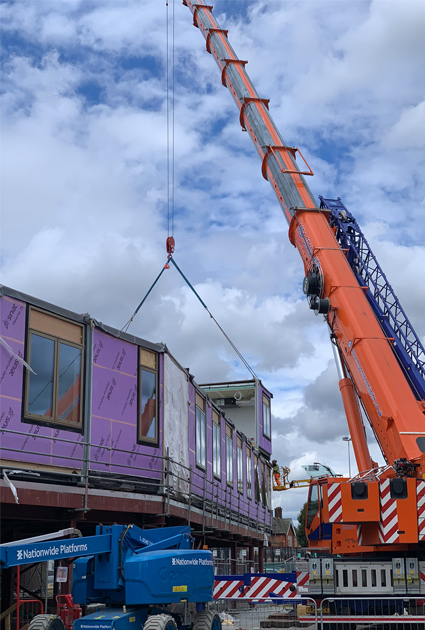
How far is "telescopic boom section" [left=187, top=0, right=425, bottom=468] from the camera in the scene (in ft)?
42.9

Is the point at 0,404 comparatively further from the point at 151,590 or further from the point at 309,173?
the point at 309,173

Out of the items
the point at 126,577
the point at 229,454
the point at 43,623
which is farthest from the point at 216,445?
the point at 43,623

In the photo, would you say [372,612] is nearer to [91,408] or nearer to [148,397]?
[91,408]

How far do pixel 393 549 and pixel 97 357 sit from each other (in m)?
7.16

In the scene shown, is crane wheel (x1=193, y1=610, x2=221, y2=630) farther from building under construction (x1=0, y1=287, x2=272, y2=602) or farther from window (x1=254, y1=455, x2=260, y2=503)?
window (x1=254, y1=455, x2=260, y2=503)

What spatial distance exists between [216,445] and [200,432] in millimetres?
2627

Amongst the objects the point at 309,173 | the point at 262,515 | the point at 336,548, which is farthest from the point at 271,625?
the point at 262,515

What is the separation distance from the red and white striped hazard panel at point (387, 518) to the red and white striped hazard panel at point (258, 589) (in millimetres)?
2170

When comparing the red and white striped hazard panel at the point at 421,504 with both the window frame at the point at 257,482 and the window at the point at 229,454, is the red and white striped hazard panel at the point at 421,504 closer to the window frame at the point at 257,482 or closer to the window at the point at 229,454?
the window at the point at 229,454

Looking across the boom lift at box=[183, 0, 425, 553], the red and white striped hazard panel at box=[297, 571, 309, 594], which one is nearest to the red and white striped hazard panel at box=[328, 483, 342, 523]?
the boom lift at box=[183, 0, 425, 553]

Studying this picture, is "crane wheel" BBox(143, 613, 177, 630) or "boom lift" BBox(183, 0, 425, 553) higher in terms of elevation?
"boom lift" BBox(183, 0, 425, 553)

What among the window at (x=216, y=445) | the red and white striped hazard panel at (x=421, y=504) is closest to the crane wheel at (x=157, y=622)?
the red and white striped hazard panel at (x=421, y=504)

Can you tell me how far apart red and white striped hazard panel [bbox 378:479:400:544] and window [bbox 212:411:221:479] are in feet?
38.1

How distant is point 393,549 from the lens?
12.7 meters
